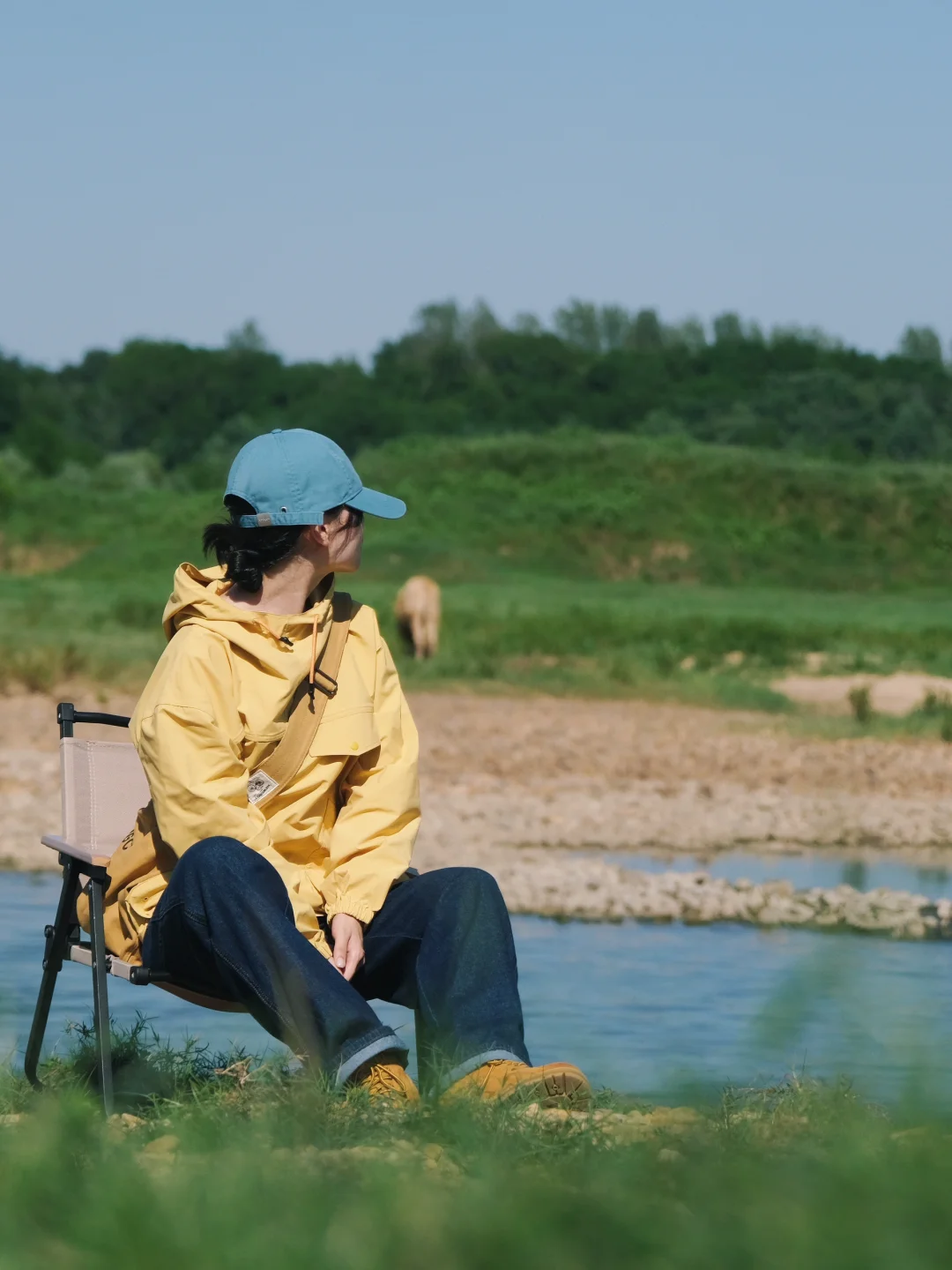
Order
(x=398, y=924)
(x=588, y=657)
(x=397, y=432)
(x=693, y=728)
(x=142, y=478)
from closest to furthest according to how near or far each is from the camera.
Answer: (x=398, y=924) < (x=693, y=728) < (x=588, y=657) < (x=142, y=478) < (x=397, y=432)

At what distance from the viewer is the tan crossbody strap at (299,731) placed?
12.8 ft

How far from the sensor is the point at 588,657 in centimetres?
2120

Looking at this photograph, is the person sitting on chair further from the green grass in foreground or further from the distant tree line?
the distant tree line

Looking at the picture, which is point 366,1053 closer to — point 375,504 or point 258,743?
point 258,743

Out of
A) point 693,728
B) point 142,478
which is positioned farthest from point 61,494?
point 693,728

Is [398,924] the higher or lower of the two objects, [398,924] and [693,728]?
the higher

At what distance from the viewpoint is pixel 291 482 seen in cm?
403

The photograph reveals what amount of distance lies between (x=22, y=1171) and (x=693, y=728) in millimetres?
13815

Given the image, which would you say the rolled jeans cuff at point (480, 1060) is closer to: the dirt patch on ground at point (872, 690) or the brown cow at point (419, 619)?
the dirt patch on ground at point (872, 690)

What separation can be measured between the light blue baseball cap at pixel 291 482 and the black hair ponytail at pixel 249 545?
2cm

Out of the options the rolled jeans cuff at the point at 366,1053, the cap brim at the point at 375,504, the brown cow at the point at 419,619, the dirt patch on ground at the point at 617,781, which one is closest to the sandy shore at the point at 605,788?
the dirt patch on ground at the point at 617,781

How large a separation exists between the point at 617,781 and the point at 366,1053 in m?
9.76

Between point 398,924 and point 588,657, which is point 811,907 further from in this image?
point 588,657

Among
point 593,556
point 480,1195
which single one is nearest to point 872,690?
point 480,1195
